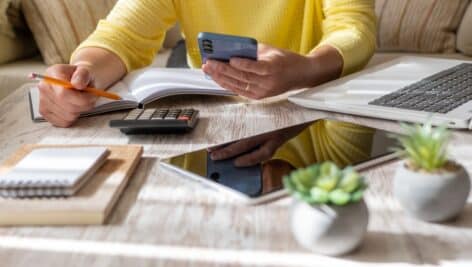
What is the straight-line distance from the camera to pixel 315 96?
3.55 ft

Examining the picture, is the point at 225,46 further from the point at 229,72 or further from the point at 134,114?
the point at 134,114

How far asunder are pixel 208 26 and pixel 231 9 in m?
0.07

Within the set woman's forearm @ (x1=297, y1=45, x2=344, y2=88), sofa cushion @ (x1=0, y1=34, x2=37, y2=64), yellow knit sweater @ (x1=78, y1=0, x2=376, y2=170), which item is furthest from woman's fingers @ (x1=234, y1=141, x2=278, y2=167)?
sofa cushion @ (x1=0, y1=34, x2=37, y2=64)

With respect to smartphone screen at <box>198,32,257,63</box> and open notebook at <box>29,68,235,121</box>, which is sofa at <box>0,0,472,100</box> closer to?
open notebook at <box>29,68,235,121</box>

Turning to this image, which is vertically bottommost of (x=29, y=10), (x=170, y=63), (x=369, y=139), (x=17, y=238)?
(x=170, y=63)

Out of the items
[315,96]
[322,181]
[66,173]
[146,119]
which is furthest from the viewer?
[315,96]

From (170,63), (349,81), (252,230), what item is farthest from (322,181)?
(170,63)

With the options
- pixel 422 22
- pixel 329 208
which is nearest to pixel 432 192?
pixel 329 208

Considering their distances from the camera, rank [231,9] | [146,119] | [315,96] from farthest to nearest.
→ 1. [231,9]
2. [315,96]
3. [146,119]

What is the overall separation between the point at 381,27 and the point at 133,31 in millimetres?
1206

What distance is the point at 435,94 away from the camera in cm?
104

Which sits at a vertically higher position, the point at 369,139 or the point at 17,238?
the point at 17,238

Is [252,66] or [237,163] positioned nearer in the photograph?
[237,163]

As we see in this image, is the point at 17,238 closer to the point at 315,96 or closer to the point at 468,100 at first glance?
the point at 315,96
